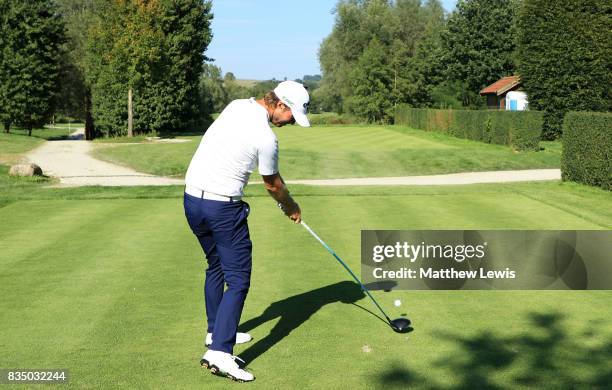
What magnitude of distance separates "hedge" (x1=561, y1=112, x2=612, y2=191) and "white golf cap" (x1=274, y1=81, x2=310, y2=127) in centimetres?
1473

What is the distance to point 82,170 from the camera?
26.7 m

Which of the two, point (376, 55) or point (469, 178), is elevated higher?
point (376, 55)

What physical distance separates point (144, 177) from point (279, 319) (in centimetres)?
1953

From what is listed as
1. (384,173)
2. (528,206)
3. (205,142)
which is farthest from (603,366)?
(384,173)

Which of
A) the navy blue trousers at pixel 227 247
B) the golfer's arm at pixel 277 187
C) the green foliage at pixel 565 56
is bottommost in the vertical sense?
the navy blue trousers at pixel 227 247

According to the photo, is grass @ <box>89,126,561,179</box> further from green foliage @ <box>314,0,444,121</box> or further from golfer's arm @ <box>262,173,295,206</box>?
green foliage @ <box>314,0,444,121</box>

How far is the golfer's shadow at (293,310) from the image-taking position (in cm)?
559

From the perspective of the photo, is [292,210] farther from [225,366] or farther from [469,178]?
[469,178]

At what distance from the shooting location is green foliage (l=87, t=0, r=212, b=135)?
40.3m

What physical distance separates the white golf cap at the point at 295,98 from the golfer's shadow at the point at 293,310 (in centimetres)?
184

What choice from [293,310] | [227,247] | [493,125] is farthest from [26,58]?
[227,247]

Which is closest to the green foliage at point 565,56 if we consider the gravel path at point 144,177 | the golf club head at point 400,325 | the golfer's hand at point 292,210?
the gravel path at point 144,177

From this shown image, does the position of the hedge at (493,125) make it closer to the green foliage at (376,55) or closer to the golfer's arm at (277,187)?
the golfer's arm at (277,187)

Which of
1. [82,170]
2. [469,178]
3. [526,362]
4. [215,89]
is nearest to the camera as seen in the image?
[526,362]
